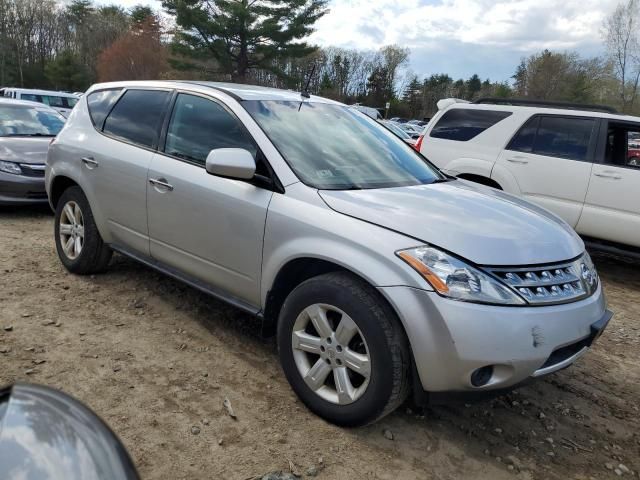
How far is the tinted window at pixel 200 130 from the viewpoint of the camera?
10.5 feet

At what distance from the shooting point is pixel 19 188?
6.41 metres

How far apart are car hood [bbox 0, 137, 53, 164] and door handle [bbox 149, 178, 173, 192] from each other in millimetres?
3811

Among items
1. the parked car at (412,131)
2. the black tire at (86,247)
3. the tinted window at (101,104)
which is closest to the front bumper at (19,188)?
the black tire at (86,247)

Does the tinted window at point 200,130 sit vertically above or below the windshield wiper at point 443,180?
above

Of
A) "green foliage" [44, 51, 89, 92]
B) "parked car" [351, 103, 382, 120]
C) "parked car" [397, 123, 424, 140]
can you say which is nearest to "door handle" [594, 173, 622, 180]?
"parked car" [351, 103, 382, 120]

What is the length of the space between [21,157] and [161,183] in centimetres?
420

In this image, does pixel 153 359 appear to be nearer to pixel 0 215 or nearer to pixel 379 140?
pixel 379 140

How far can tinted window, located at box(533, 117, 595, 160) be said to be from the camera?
5.95 metres

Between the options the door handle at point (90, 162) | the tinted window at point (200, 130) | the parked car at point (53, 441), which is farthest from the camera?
the door handle at point (90, 162)

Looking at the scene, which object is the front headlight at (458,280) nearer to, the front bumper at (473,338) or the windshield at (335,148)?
the front bumper at (473,338)

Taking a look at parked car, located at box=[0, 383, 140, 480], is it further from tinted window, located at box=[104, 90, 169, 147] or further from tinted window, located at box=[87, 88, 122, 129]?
tinted window, located at box=[87, 88, 122, 129]

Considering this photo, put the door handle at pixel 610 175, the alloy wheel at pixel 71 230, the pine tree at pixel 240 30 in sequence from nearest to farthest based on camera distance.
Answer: the alloy wheel at pixel 71 230 < the door handle at pixel 610 175 < the pine tree at pixel 240 30

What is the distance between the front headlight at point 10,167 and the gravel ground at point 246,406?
288cm

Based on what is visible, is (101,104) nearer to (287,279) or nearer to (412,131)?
(287,279)
